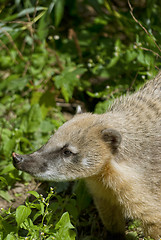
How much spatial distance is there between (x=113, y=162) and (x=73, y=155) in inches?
14.8

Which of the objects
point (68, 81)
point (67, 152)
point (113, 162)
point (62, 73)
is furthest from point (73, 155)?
point (62, 73)

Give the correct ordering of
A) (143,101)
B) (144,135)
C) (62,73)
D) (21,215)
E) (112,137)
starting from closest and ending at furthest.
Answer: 1. (21,215)
2. (112,137)
3. (144,135)
4. (143,101)
5. (62,73)

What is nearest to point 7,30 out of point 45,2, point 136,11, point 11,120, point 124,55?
point 45,2

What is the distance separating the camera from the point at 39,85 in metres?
5.57

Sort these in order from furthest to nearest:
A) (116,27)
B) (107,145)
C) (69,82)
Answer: (116,27)
(69,82)
(107,145)

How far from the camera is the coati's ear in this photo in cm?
336

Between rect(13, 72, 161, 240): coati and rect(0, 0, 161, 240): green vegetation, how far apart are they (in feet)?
1.48

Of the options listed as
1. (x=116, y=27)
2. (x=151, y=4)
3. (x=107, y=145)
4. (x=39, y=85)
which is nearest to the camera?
(x=107, y=145)

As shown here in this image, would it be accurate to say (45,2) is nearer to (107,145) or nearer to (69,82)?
(69,82)

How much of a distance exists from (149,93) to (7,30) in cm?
241

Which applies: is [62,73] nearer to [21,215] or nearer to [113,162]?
[113,162]

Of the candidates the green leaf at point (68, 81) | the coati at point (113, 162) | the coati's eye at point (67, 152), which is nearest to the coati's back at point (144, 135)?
the coati at point (113, 162)

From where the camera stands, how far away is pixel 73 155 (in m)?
3.44

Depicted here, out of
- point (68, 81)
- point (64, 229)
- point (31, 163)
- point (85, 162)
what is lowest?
point (68, 81)
